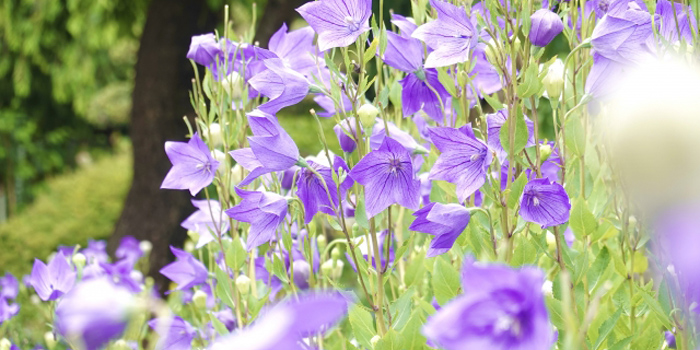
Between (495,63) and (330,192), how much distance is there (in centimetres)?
24

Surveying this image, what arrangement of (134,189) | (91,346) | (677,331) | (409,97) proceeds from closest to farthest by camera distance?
1. (91,346)
2. (677,331)
3. (409,97)
4. (134,189)

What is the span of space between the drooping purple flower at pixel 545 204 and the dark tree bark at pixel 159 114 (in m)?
3.59

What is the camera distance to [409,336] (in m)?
0.75

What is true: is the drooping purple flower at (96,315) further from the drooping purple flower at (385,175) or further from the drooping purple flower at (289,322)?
the drooping purple flower at (385,175)

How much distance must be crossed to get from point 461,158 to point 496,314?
0.43m

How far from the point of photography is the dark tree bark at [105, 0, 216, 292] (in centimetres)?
414

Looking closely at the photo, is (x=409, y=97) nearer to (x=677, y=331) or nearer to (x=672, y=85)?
(x=677, y=331)

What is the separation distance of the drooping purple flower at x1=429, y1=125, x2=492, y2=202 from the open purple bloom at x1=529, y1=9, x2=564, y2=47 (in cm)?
12

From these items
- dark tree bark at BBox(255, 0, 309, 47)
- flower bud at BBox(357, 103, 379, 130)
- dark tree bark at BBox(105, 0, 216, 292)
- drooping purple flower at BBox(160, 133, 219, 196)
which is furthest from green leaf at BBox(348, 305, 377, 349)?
dark tree bark at BBox(105, 0, 216, 292)

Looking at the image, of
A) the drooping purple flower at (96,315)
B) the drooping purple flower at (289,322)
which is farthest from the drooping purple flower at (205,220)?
the drooping purple flower at (289,322)

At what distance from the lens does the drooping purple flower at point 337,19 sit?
29.8 inches

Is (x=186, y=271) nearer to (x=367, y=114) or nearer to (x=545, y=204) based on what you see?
(x=367, y=114)

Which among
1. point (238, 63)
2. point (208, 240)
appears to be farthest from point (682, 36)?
point (208, 240)

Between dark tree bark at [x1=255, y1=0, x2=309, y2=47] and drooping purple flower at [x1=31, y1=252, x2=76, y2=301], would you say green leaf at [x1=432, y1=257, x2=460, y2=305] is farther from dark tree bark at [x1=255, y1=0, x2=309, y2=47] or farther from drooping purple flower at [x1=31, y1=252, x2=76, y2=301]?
dark tree bark at [x1=255, y1=0, x2=309, y2=47]
